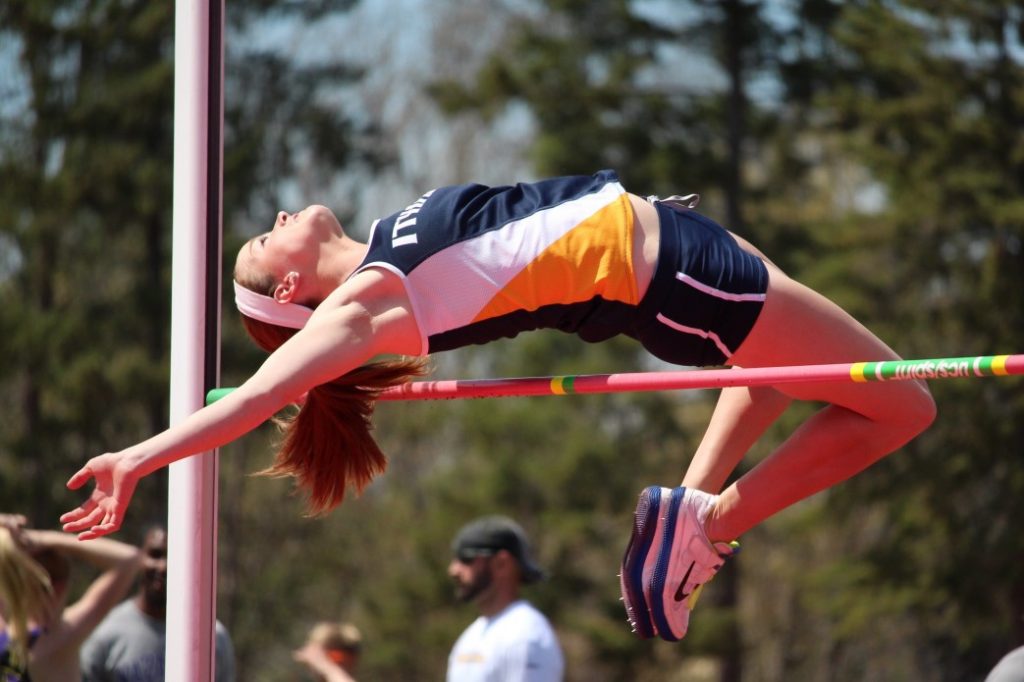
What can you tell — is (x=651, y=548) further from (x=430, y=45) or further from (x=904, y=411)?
(x=430, y=45)

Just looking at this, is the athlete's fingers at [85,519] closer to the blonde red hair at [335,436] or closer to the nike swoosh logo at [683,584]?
the blonde red hair at [335,436]

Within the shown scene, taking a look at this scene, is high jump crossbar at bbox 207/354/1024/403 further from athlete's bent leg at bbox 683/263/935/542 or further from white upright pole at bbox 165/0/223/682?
white upright pole at bbox 165/0/223/682

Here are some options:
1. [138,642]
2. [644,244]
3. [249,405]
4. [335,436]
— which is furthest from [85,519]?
[138,642]

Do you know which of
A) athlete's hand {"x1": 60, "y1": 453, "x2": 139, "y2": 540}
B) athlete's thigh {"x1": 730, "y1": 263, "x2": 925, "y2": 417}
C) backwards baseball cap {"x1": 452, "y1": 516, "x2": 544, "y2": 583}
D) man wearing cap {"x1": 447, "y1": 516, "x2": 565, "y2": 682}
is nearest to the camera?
athlete's hand {"x1": 60, "y1": 453, "x2": 139, "y2": 540}

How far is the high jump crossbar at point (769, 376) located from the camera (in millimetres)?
2357

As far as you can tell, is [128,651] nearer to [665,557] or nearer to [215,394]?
[215,394]

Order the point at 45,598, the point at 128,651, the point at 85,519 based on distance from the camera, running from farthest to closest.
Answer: the point at 128,651 → the point at 45,598 → the point at 85,519

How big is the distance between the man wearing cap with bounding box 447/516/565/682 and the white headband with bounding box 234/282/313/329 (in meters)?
1.92

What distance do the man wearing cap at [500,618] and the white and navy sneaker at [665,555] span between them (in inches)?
58.9

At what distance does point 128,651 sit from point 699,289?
264 centimetres

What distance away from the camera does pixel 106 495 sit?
2324mm

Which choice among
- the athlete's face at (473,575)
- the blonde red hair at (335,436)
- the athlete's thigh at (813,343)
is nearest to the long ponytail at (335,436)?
the blonde red hair at (335,436)

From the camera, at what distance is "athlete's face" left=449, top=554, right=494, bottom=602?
4695 millimetres

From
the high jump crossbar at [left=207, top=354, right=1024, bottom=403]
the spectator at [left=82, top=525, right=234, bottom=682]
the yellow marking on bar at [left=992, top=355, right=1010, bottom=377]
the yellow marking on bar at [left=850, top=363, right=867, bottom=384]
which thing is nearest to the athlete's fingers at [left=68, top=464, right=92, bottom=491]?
the high jump crossbar at [left=207, top=354, right=1024, bottom=403]
